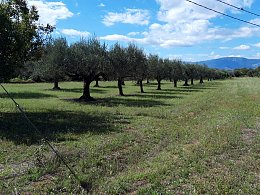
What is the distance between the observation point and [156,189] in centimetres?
851

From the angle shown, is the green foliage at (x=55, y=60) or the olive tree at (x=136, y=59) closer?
the green foliage at (x=55, y=60)

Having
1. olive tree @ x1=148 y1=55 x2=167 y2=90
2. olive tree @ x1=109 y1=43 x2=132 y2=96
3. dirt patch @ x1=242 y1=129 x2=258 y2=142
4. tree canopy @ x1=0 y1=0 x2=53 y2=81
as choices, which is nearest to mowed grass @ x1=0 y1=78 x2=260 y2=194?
dirt patch @ x1=242 y1=129 x2=258 y2=142

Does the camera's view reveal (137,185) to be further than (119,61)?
No

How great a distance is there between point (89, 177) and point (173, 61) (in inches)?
2924

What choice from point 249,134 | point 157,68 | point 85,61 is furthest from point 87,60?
point 157,68

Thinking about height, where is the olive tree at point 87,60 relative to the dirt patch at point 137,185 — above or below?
above

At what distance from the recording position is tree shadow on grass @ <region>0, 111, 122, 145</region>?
1525 centimetres

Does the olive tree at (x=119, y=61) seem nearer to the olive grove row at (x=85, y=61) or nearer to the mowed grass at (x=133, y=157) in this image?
the olive grove row at (x=85, y=61)

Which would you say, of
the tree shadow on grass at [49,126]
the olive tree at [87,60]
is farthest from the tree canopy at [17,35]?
the olive tree at [87,60]

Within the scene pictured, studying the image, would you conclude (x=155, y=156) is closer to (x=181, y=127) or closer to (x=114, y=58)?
(x=181, y=127)

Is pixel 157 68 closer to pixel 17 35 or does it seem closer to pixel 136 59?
pixel 136 59

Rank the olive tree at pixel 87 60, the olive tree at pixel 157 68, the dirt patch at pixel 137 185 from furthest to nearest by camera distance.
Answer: the olive tree at pixel 157 68, the olive tree at pixel 87 60, the dirt patch at pixel 137 185

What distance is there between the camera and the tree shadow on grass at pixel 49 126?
1525 cm

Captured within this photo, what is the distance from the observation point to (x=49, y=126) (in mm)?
18469
